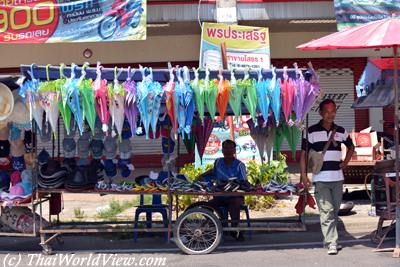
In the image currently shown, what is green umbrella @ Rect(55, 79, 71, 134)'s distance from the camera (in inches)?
251

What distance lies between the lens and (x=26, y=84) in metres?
6.40

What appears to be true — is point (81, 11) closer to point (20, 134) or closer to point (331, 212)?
point (20, 134)

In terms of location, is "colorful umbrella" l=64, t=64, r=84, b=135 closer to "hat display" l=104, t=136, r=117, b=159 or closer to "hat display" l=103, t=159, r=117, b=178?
"hat display" l=104, t=136, r=117, b=159

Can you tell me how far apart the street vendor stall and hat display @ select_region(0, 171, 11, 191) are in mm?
526

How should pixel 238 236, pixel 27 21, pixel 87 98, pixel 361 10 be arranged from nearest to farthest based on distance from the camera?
pixel 87 98 < pixel 238 236 < pixel 361 10 < pixel 27 21

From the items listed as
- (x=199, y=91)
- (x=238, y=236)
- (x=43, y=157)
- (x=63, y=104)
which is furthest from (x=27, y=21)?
(x=238, y=236)

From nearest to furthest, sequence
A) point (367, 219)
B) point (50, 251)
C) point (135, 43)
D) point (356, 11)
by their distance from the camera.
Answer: point (50, 251) → point (367, 219) → point (356, 11) → point (135, 43)

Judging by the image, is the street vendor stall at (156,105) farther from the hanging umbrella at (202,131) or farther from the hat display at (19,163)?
the hanging umbrella at (202,131)

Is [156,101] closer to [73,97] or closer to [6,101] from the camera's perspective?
[73,97]

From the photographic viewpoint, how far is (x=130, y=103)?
21.3 feet

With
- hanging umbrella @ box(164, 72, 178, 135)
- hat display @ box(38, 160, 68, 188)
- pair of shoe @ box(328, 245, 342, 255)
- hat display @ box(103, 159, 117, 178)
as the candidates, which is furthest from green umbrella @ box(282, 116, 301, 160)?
hat display @ box(38, 160, 68, 188)

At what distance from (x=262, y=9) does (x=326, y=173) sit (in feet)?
21.5

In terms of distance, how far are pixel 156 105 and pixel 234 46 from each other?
3.63 m

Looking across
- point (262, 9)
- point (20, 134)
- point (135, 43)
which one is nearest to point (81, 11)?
point (135, 43)
